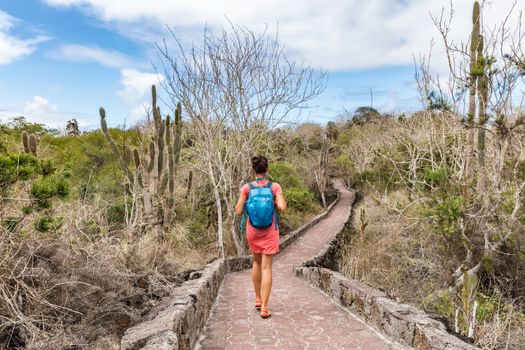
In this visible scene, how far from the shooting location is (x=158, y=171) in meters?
13.9

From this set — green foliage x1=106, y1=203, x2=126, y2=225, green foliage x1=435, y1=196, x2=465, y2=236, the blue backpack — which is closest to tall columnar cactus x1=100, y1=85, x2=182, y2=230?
green foliage x1=106, y1=203, x2=126, y2=225

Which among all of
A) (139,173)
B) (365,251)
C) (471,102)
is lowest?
(365,251)

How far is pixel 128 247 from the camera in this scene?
8.22 metres

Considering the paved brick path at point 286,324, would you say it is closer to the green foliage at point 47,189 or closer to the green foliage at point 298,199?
the green foliage at point 47,189

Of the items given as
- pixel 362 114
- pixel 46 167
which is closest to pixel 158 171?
pixel 46 167

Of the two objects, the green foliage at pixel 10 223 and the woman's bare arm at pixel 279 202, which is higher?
the woman's bare arm at pixel 279 202

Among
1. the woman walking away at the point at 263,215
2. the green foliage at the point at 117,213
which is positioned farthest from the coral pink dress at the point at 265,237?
the green foliage at the point at 117,213

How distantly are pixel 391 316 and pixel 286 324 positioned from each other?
129cm

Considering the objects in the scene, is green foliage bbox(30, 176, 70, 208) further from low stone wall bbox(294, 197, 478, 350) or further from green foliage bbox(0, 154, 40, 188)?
low stone wall bbox(294, 197, 478, 350)

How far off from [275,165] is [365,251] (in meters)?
11.4

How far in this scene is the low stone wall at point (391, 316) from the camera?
4.08 m

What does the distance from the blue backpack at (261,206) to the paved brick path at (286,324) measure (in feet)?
4.08

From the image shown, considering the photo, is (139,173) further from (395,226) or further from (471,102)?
Answer: (471,102)

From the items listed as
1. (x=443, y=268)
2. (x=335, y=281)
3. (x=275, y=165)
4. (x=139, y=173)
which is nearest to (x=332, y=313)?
(x=335, y=281)
